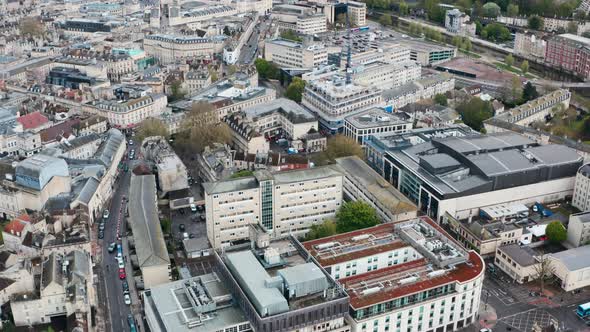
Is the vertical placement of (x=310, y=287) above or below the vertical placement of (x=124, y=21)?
below

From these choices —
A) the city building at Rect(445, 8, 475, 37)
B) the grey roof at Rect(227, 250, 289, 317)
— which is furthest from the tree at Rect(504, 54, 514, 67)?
the grey roof at Rect(227, 250, 289, 317)

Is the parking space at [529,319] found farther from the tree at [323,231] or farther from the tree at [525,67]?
the tree at [525,67]

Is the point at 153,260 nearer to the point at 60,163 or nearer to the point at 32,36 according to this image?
the point at 60,163

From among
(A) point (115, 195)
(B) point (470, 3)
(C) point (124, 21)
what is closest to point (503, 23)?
(B) point (470, 3)

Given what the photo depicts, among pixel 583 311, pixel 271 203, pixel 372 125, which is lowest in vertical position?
pixel 583 311

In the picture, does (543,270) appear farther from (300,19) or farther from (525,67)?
(300,19)

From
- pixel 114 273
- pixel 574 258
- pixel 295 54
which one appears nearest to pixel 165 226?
pixel 114 273

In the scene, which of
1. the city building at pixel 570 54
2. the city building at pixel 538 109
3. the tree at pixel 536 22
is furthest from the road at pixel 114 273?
the tree at pixel 536 22
